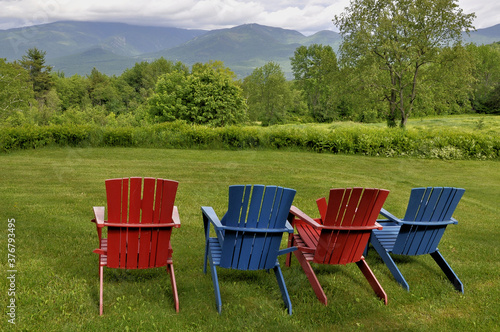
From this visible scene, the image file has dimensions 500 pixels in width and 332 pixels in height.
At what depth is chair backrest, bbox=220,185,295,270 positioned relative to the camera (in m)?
3.40

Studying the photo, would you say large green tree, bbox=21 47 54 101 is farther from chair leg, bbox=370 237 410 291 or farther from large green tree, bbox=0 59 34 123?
chair leg, bbox=370 237 410 291

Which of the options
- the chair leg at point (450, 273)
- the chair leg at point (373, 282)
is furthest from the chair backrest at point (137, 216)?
the chair leg at point (450, 273)

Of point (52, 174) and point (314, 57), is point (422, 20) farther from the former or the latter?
point (314, 57)

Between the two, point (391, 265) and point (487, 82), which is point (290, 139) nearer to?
point (391, 265)

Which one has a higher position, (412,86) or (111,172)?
(412,86)

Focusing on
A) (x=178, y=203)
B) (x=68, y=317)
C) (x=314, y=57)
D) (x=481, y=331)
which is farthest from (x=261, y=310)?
(x=314, y=57)

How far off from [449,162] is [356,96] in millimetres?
16291

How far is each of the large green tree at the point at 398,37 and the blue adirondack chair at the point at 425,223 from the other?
80.1ft

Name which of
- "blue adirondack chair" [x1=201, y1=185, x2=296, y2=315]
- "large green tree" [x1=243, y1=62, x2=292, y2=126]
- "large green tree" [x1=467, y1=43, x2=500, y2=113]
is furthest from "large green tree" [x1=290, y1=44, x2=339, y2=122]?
"blue adirondack chair" [x1=201, y1=185, x2=296, y2=315]

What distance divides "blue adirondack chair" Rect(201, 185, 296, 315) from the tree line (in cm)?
2558

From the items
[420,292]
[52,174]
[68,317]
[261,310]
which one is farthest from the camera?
[52,174]

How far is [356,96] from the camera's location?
29984 millimetres

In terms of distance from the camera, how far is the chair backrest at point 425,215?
4074mm

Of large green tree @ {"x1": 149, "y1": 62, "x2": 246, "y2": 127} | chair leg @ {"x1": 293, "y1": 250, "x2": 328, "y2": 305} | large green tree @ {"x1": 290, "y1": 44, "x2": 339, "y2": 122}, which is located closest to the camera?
chair leg @ {"x1": 293, "y1": 250, "x2": 328, "y2": 305}
